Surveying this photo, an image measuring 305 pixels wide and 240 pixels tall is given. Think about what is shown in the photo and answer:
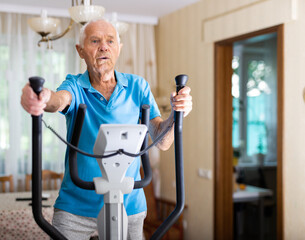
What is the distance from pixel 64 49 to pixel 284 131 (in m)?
2.49

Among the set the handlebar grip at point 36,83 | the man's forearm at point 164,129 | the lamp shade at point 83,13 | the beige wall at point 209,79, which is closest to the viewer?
the handlebar grip at point 36,83

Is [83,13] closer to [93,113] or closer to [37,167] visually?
[93,113]

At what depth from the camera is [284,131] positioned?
9.88 ft

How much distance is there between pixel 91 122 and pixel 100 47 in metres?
0.23

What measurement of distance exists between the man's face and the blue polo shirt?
0.06 m

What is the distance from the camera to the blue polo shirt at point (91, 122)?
1250 mm

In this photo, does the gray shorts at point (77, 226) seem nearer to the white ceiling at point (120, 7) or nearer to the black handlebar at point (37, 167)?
the black handlebar at point (37, 167)

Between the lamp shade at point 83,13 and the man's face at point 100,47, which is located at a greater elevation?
the lamp shade at point 83,13

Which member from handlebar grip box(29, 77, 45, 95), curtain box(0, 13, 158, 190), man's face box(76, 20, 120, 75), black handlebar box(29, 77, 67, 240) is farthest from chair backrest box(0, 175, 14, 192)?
handlebar grip box(29, 77, 45, 95)

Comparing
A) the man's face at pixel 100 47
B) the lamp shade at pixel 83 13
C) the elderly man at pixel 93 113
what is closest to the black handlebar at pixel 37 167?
the elderly man at pixel 93 113

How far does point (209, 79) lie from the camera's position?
3910 millimetres

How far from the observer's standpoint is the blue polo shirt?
1.25 meters

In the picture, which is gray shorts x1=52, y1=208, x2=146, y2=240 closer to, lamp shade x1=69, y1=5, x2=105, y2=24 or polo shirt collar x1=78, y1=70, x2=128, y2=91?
polo shirt collar x1=78, y1=70, x2=128, y2=91

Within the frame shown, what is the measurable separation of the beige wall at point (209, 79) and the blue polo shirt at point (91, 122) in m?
1.92
